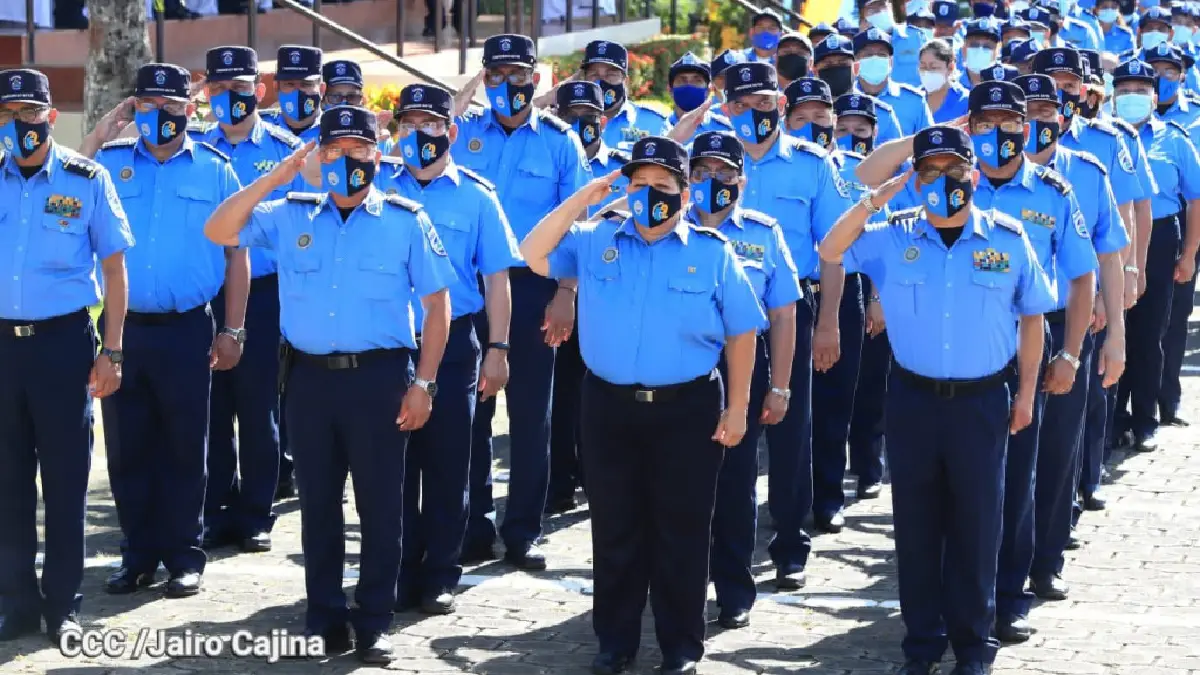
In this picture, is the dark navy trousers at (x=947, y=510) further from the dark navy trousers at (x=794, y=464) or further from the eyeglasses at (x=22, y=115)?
the eyeglasses at (x=22, y=115)

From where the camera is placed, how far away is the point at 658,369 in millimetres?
7801

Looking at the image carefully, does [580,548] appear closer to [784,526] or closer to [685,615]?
[784,526]

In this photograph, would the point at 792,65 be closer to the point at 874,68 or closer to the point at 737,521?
the point at 874,68

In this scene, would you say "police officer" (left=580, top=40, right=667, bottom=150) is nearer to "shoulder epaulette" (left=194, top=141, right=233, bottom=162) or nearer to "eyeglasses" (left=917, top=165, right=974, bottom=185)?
"shoulder epaulette" (left=194, top=141, right=233, bottom=162)

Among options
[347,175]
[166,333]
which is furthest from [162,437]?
[347,175]

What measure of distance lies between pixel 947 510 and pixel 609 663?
145 centimetres

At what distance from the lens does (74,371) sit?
8.35 metres

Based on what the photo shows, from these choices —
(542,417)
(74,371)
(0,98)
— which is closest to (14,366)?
(74,371)

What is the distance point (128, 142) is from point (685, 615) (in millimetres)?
3389

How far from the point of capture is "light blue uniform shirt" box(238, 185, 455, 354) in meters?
8.10

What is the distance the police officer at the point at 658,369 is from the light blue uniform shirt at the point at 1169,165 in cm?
529

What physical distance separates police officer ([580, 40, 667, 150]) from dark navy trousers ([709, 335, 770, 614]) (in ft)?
9.43

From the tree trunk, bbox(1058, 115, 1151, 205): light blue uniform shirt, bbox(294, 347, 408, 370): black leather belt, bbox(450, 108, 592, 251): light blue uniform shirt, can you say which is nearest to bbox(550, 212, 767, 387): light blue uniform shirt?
bbox(294, 347, 408, 370): black leather belt

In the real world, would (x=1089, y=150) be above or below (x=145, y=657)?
above
